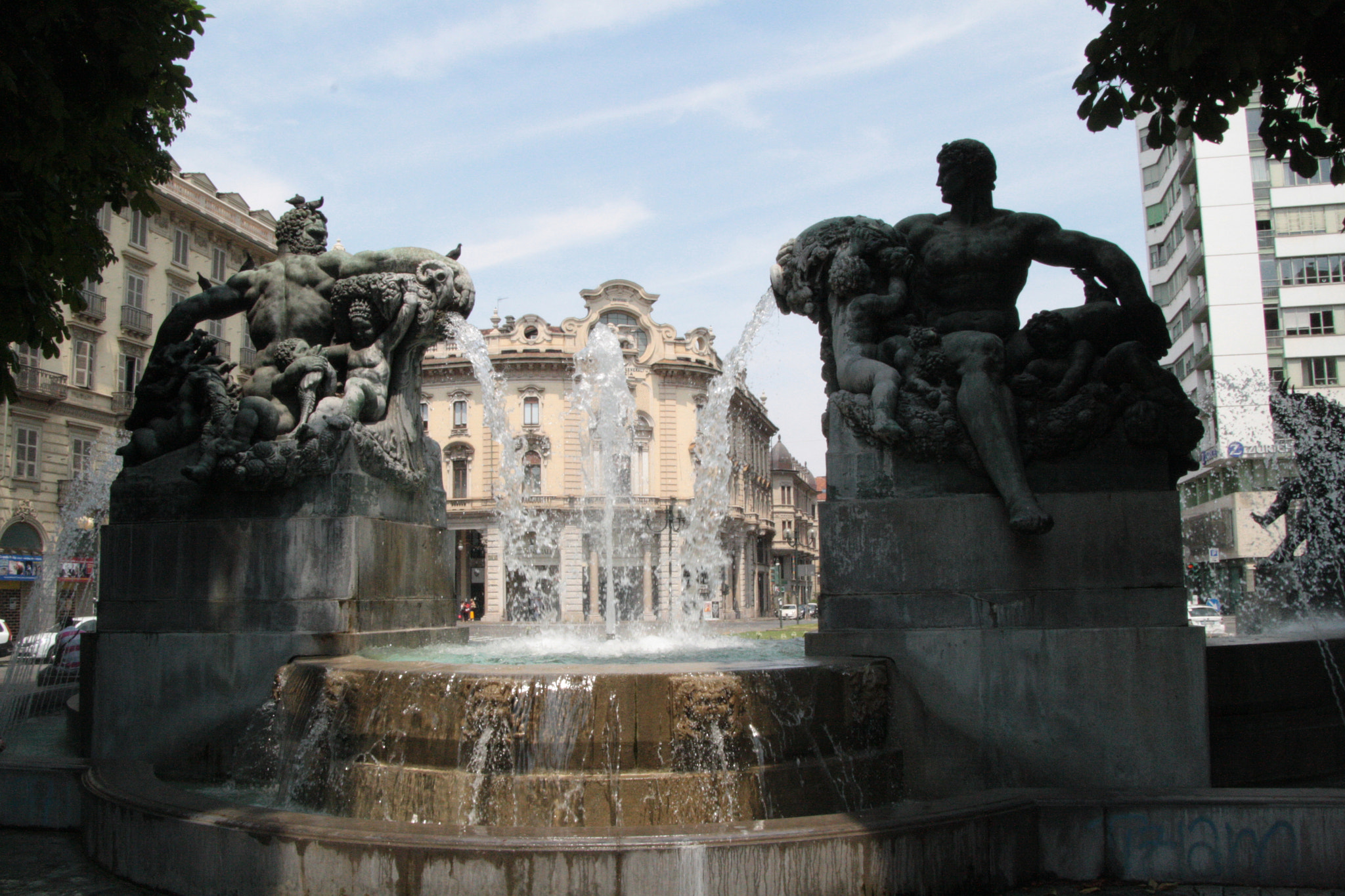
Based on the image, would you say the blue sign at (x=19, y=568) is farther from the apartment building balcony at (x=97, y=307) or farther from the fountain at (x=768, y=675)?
the fountain at (x=768, y=675)

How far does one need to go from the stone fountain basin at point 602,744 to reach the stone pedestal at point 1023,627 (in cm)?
55

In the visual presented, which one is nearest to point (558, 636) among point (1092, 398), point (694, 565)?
point (1092, 398)

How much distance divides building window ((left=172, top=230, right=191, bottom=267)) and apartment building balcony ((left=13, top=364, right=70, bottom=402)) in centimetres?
817

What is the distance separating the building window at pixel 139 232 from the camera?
3978 centimetres

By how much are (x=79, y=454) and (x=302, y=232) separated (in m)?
34.4

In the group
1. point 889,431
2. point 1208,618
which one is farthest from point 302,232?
point 1208,618

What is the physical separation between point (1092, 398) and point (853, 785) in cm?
251

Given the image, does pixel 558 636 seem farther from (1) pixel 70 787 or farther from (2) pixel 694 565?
(2) pixel 694 565

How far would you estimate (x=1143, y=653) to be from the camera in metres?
5.40

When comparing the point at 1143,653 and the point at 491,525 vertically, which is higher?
the point at 491,525

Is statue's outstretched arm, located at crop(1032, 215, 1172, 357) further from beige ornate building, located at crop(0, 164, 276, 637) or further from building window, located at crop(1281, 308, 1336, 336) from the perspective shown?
building window, located at crop(1281, 308, 1336, 336)

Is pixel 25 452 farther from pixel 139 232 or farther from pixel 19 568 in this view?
pixel 139 232

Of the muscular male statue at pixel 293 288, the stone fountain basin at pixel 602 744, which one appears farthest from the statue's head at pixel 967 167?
the muscular male statue at pixel 293 288

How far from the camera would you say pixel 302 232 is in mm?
7910
